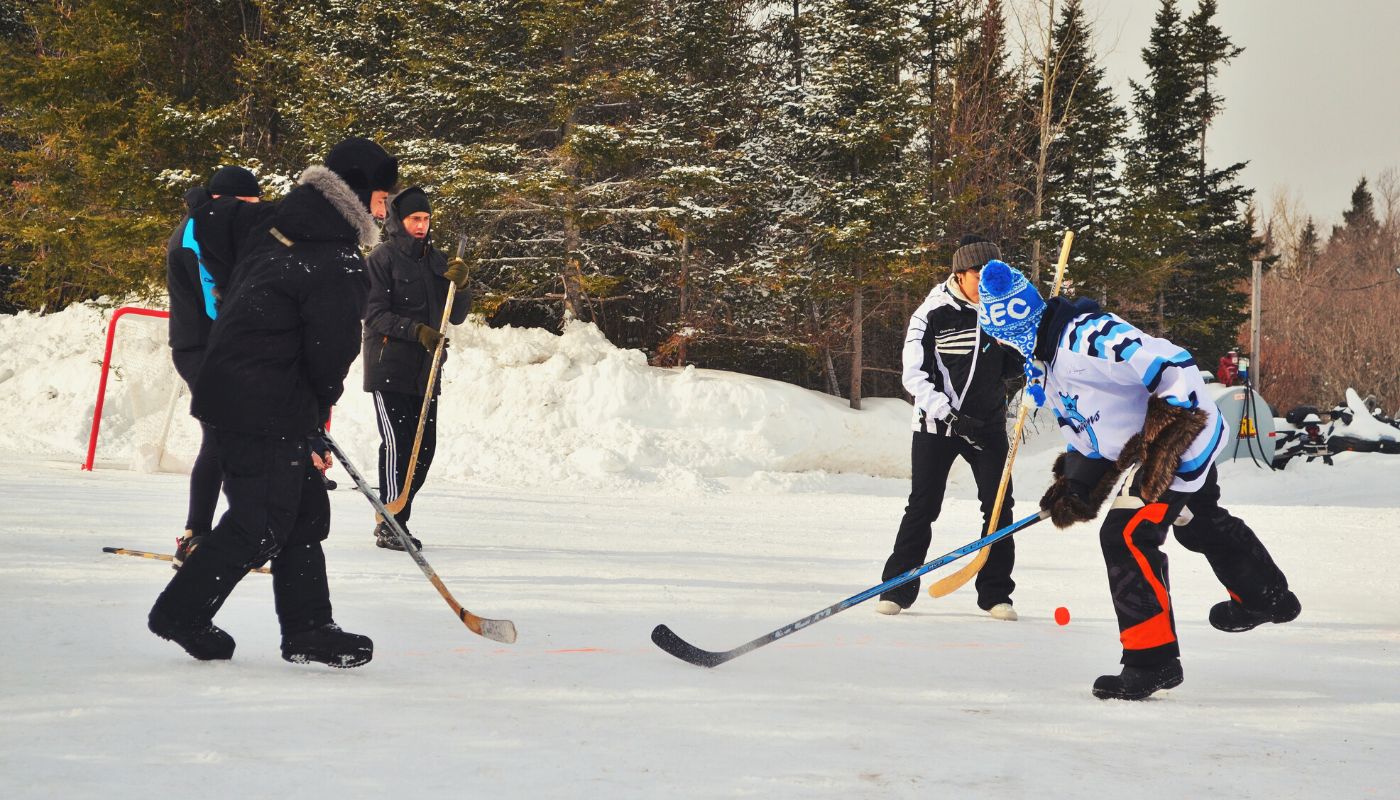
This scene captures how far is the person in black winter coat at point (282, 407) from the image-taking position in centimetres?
337

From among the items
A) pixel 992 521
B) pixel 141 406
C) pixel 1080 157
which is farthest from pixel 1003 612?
pixel 1080 157

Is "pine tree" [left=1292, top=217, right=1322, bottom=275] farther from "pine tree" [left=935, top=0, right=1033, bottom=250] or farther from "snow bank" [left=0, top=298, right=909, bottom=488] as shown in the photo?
"snow bank" [left=0, top=298, right=909, bottom=488]

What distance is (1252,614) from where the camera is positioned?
4.24 meters

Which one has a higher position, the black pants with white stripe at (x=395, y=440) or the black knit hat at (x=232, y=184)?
the black knit hat at (x=232, y=184)

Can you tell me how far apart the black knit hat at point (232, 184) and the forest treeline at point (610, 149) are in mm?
10150

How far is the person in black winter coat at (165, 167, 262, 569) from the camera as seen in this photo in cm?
470

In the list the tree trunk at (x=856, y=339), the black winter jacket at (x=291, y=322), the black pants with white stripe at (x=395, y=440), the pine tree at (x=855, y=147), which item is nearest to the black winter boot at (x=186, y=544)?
the black pants with white stripe at (x=395, y=440)

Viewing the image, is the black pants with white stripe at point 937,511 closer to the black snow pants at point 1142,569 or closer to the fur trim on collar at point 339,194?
the black snow pants at point 1142,569

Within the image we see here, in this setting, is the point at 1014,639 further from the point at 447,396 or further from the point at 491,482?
the point at 447,396

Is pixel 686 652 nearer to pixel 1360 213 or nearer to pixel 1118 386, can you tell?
pixel 1118 386

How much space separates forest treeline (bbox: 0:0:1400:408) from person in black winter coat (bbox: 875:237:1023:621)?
10420 mm

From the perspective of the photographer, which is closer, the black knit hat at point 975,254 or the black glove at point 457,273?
the black knit hat at point 975,254

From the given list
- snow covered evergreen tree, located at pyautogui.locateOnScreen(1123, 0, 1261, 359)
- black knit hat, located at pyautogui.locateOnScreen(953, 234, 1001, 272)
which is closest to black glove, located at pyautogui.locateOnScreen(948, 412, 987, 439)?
black knit hat, located at pyautogui.locateOnScreen(953, 234, 1001, 272)

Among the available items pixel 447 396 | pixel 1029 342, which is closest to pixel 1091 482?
pixel 1029 342
